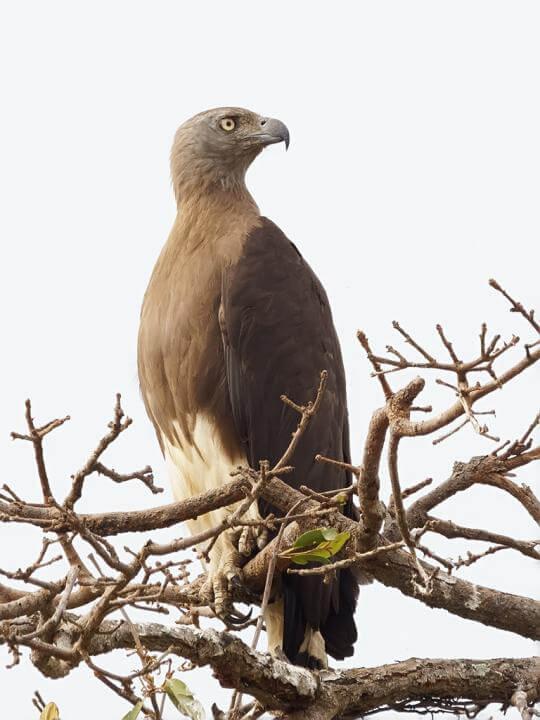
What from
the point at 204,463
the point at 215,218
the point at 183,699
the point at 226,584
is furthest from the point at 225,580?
the point at 215,218

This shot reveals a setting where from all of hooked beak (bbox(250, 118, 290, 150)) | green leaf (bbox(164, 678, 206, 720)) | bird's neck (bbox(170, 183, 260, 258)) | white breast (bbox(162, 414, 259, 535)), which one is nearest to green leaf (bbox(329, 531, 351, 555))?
green leaf (bbox(164, 678, 206, 720))

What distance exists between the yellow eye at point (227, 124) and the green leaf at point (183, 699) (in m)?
3.67

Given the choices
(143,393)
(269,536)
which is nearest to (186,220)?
(143,393)

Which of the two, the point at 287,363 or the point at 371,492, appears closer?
the point at 371,492

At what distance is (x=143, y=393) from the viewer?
17.3 feet

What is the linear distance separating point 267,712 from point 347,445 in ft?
6.18

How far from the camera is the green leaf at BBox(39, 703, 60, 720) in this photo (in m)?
3.02

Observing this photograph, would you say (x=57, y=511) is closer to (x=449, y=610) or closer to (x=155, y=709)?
(x=155, y=709)

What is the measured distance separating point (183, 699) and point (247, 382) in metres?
2.03

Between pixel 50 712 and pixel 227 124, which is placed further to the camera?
pixel 227 124

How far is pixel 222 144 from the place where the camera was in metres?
6.07

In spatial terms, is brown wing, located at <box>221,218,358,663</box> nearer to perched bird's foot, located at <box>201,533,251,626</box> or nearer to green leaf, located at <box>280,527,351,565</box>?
perched bird's foot, located at <box>201,533,251,626</box>

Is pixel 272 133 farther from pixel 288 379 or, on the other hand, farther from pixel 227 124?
pixel 288 379

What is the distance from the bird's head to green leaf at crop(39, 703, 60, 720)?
3.42 meters
